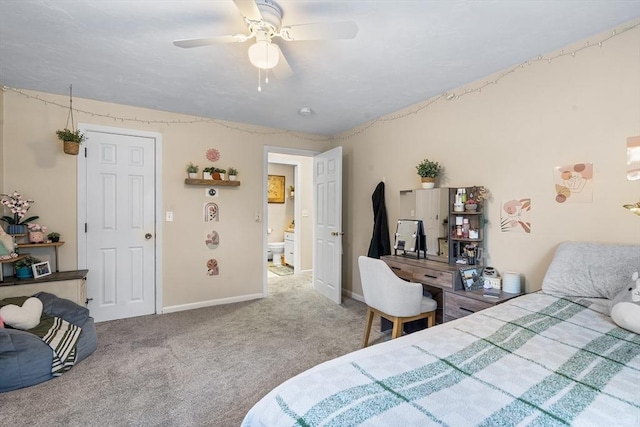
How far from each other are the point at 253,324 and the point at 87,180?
92.3 inches

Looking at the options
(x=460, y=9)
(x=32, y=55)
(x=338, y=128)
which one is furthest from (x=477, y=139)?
(x=32, y=55)

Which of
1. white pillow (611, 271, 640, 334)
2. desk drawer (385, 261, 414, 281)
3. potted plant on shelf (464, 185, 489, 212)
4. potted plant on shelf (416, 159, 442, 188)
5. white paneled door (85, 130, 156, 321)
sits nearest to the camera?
white pillow (611, 271, 640, 334)

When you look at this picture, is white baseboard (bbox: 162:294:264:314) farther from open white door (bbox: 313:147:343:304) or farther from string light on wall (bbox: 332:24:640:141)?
string light on wall (bbox: 332:24:640:141)

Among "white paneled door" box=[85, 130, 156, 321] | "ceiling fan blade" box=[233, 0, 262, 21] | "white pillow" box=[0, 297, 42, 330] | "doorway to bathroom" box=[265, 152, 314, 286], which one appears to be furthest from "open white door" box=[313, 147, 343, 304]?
"white pillow" box=[0, 297, 42, 330]

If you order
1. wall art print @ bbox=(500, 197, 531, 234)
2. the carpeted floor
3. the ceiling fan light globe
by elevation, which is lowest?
the carpeted floor

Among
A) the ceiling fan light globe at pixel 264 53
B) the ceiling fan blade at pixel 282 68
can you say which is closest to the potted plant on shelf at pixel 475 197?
the ceiling fan blade at pixel 282 68

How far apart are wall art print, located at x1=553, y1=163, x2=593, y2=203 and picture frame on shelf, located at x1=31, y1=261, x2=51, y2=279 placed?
176 inches

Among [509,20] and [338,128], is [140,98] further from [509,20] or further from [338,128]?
[509,20]

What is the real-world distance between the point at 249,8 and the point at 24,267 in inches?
123

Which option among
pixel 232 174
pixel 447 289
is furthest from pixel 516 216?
pixel 232 174

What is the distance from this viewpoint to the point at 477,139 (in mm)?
2756

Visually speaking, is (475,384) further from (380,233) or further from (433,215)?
(380,233)

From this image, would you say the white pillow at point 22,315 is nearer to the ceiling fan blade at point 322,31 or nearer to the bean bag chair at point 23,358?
the bean bag chair at point 23,358

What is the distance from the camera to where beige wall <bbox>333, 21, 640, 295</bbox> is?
1.96 metres
